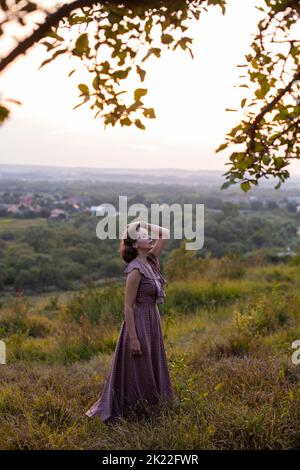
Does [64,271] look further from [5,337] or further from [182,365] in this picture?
[182,365]

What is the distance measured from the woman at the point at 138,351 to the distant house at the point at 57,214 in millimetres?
53471

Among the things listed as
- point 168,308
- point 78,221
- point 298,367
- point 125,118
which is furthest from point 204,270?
point 78,221

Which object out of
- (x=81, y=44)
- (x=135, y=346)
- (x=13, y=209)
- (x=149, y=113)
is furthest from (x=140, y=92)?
(x=13, y=209)

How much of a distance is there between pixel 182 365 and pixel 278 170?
1.86 metres

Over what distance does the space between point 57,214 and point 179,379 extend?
54.8 metres

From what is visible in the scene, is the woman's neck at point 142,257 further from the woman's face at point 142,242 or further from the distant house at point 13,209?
the distant house at point 13,209

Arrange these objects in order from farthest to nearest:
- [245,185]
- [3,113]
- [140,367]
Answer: [140,367], [245,185], [3,113]

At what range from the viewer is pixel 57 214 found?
5869 centimetres

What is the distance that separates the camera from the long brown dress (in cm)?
435

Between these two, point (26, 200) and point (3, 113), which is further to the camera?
point (26, 200)

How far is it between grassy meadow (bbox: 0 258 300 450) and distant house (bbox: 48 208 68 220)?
159 feet

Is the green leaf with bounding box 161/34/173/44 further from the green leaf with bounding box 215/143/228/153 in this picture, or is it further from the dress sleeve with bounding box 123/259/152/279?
the dress sleeve with bounding box 123/259/152/279

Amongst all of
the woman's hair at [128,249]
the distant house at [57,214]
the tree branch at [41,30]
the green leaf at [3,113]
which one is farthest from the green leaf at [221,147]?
the distant house at [57,214]

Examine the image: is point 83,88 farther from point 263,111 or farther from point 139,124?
point 263,111
